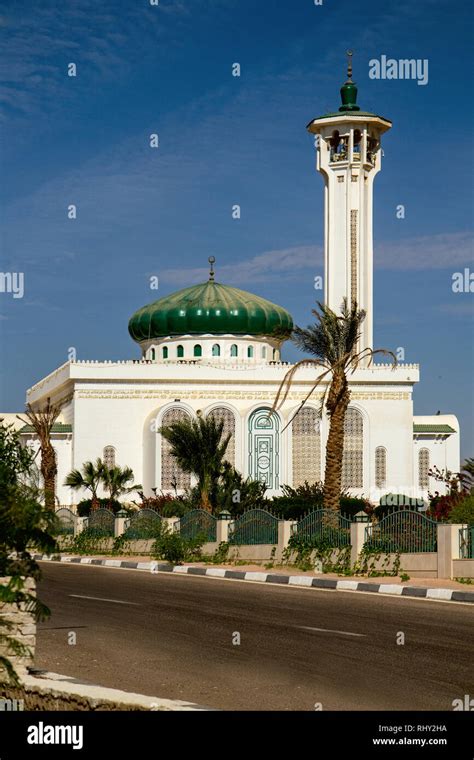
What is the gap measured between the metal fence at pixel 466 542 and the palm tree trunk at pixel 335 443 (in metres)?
6.84

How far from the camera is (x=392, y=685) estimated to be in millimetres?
9016

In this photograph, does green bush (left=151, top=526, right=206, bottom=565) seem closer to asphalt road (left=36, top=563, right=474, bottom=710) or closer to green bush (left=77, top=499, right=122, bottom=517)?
asphalt road (left=36, top=563, right=474, bottom=710)

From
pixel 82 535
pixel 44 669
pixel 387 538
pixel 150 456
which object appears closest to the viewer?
pixel 44 669

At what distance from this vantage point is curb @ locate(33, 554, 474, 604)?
16.9m

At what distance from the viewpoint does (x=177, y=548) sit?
24.0 meters

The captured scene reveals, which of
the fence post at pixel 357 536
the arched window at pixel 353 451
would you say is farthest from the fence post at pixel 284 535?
the arched window at pixel 353 451

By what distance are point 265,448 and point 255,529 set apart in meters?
28.6

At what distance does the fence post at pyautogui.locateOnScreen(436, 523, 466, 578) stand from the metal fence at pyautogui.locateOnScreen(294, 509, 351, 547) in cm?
236

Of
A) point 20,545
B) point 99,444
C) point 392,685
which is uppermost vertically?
point 99,444

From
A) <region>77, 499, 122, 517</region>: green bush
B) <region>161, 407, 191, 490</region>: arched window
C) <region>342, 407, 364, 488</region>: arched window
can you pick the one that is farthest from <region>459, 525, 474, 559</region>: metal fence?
<region>342, 407, 364, 488</region>: arched window
